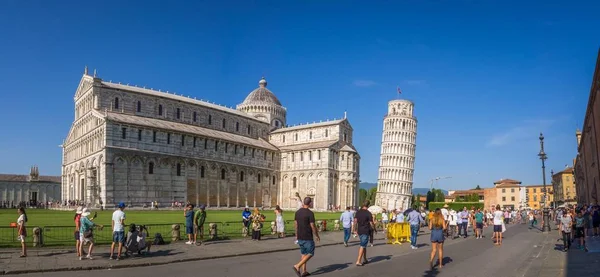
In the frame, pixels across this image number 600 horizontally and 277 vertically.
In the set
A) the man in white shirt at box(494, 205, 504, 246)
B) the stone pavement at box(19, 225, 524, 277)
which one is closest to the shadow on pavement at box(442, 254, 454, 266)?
the stone pavement at box(19, 225, 524, 277)

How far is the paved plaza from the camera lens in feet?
40.1

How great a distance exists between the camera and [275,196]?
79.7m

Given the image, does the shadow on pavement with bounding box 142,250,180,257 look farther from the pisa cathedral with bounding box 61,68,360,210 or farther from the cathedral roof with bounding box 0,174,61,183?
the cathedral roof with bounding box 0,174,61,183

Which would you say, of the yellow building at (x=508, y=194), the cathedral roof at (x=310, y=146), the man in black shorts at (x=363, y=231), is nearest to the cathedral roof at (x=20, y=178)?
the cathedral roof at (x=310, y=146)

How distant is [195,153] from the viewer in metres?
65.4

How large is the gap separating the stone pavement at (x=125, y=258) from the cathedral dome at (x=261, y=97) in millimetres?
71348

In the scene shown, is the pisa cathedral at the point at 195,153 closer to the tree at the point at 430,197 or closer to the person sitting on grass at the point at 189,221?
the tree at the point at 430,197

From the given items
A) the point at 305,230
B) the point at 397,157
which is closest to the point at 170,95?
the point at 397,157

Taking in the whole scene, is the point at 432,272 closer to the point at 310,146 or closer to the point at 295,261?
the point at 295,261

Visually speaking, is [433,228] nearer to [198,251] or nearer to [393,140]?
[198,251]

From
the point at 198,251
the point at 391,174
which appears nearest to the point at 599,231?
the point at 198,251

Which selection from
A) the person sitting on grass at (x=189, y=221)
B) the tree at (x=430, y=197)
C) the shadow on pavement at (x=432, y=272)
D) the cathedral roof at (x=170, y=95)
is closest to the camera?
the shadow on pavement at (x=432, y=272)

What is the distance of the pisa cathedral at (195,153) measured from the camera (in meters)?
56.6

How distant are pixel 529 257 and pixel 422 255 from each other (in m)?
3.45
